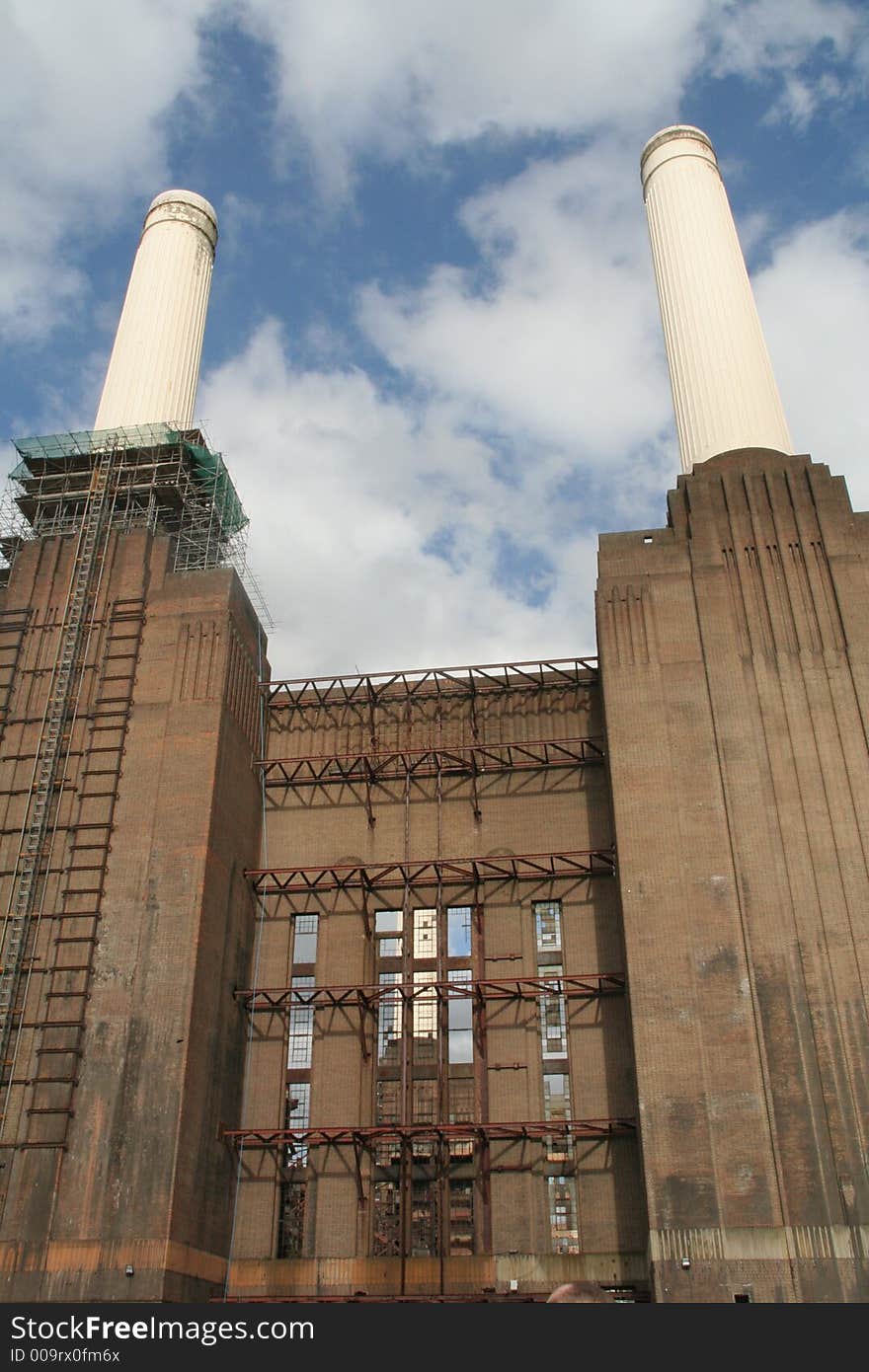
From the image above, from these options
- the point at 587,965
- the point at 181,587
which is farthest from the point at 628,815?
the point at 181,587

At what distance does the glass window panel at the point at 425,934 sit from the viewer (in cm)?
3881

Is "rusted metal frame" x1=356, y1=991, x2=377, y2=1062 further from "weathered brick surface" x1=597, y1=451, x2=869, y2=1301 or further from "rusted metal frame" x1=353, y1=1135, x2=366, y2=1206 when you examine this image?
"weathered brick surface" x1=597, y1=451, x2=869, y2=1301

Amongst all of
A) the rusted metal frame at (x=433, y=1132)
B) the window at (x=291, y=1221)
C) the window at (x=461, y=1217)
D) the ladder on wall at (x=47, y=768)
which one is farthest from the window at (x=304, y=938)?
the ladder on wall at (x=47, y=768)

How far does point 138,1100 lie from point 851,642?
24.6 metres

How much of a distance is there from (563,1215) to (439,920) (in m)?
9.72

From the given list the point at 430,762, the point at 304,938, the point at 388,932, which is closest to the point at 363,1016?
the point at 388,932

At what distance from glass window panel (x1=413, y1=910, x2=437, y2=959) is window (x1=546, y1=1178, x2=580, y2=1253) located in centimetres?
815

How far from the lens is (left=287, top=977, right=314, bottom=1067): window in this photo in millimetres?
37438

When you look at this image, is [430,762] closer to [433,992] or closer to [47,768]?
[433,992]

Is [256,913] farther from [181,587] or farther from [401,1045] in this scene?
[181,587]

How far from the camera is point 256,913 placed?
130 feet

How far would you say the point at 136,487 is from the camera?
4397cm

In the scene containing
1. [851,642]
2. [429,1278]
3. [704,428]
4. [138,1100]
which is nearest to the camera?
[138,1100]

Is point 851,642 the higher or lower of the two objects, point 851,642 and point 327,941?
the higher
